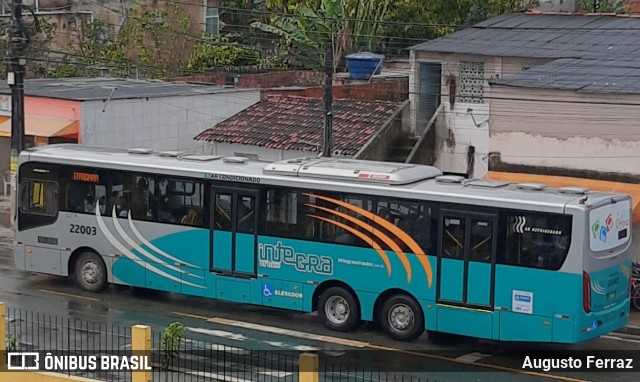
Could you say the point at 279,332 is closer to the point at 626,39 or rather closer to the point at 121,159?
the point at 121,159

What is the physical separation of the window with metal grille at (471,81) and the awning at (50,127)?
10.0 metres

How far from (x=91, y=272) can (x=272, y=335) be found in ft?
15.3

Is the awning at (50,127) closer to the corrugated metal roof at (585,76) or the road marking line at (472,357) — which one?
the corrugated metal roof at (585,76)

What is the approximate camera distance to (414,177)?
63.2ft

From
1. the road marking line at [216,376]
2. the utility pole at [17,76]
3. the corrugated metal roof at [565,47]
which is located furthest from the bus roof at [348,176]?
the corrugated metal roof at [565,47]

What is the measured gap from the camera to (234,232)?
2039cm

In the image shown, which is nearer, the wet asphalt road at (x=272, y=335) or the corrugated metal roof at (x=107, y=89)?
the wet asphalt road at (x=272, y=335)

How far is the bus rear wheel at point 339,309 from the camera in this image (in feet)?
64.0

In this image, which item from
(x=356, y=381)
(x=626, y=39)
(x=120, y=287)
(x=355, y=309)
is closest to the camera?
(x=356, y=381)

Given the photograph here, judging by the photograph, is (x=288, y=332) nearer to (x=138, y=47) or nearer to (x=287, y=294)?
(x=287, y=294)

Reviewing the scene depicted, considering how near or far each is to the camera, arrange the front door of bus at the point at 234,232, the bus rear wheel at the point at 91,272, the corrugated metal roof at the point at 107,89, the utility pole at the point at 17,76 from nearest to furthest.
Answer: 1. the front door of bus at the point at 234,232
2. the bus rear wheel at the point at 91,272
3. the utility pole at the point at 17,76
4. the corrugated metal roof at the point at 107,89

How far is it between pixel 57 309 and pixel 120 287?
2219 mm

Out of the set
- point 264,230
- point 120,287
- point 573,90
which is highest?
point 573,90

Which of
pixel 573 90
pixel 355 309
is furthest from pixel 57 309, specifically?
pixel 573 90
